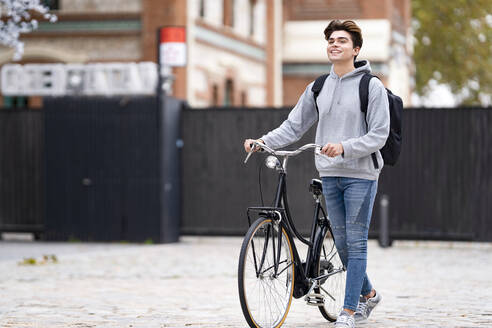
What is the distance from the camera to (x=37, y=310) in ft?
30.1

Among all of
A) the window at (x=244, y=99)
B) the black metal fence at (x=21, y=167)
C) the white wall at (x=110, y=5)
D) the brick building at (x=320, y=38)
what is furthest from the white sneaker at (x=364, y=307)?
the brick building at (x=320, y=38)

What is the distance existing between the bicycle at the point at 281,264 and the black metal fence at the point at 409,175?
8312mm

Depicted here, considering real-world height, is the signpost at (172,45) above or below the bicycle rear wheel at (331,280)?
above

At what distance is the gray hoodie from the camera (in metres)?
7.38

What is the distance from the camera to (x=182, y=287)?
11.0 m

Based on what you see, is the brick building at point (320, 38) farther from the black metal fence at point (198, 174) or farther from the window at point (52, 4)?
the black metal fence at point (198, 174)

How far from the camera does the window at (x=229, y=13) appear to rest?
28.9 m

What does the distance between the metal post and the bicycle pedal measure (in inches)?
329

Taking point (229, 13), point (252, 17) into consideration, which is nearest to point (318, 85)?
point (229, 13)

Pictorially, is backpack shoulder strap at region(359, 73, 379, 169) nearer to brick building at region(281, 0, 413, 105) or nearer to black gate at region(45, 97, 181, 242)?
black gate at region(45, 97, 181, 242)

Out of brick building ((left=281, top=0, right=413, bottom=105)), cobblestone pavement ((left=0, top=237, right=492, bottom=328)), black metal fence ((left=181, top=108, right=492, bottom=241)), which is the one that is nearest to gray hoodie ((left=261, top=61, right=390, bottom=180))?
cobblestone pavement ((left=0, top=237, right=492, bottom=328))

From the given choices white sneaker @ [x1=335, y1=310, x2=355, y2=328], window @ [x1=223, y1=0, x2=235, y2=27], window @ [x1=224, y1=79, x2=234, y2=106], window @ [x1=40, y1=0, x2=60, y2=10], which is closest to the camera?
white sneaker @ [x1=335, y1=310, x2=355, y2=328]

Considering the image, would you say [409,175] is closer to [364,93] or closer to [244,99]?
[364,93]

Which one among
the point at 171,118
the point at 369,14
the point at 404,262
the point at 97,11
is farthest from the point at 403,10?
the point at 404,262
